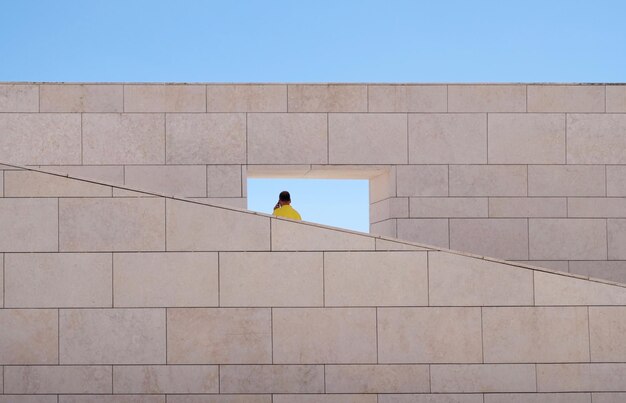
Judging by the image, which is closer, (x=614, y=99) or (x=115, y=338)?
(x=115, y=338)

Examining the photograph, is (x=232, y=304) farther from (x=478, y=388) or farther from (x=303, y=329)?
(x=478, y=388)

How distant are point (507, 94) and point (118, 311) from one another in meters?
9.62

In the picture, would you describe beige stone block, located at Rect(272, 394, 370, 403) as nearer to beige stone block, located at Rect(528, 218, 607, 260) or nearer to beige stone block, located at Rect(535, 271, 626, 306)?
beige stone block, located at Rect(535, 271, 626, 306)

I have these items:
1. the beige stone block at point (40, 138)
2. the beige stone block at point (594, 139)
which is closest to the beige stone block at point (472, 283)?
the beige stone block at point (594, 139)

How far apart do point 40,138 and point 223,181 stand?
12.1 ft

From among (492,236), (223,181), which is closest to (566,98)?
(492,236)

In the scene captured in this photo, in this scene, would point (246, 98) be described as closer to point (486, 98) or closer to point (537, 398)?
point (486, 98)

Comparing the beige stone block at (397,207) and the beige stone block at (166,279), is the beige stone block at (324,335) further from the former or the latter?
the beige stone block at (397,207)

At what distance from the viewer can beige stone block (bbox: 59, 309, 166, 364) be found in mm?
11750

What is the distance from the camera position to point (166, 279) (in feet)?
38.7

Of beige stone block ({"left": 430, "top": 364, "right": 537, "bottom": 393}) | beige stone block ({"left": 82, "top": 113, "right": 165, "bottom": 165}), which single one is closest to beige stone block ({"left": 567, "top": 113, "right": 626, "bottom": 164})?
beige stone block ({"left": 430, "top": 364, "right": 537, "bottom": 393})

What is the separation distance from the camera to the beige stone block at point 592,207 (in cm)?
1797

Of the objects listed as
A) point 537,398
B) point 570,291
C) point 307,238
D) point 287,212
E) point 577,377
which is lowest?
point 537,398

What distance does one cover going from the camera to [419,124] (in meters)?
17.7
